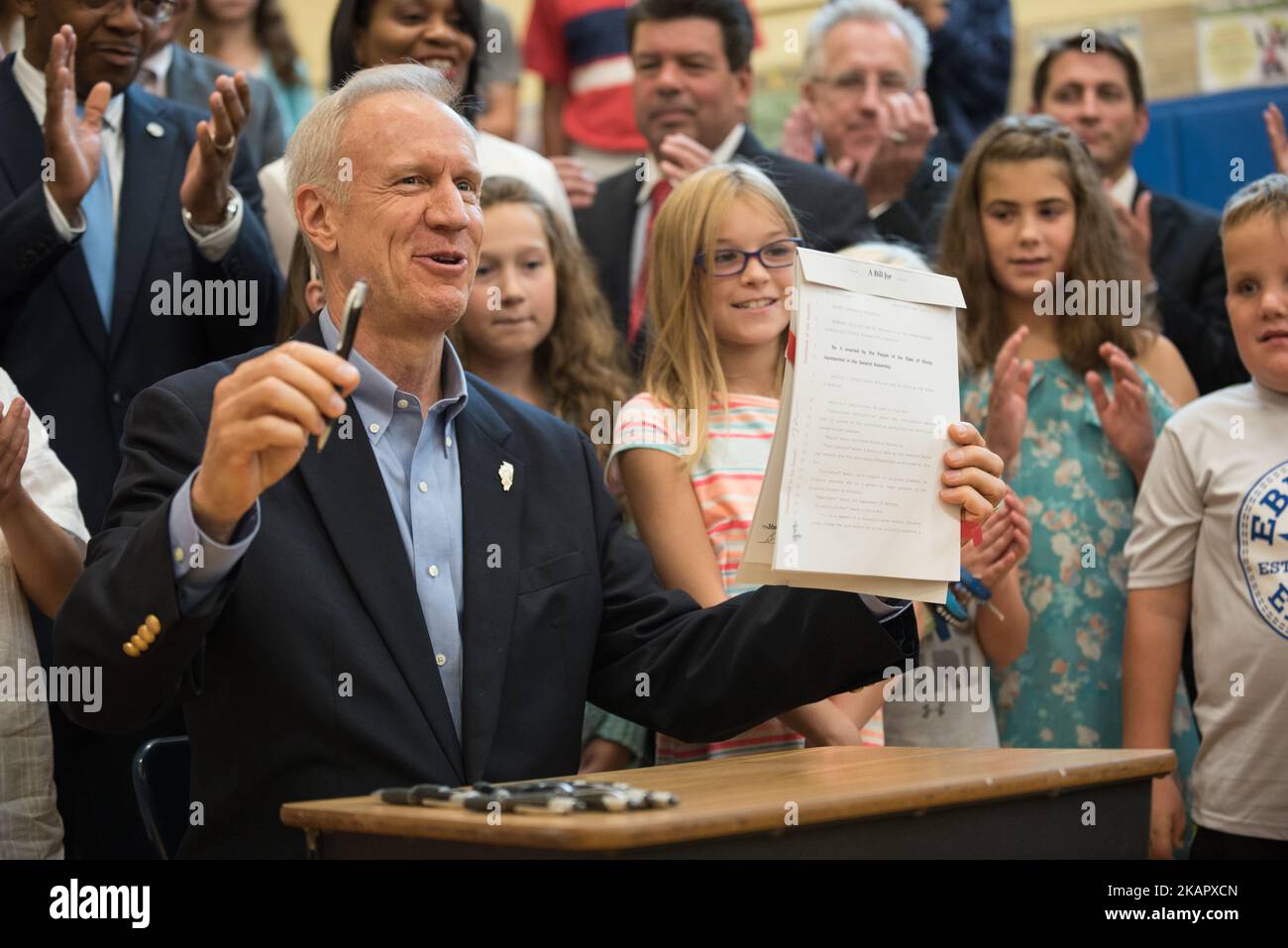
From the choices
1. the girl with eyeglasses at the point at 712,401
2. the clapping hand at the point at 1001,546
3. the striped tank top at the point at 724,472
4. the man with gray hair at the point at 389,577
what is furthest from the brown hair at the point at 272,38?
the clapping hand at the point at 1001,546

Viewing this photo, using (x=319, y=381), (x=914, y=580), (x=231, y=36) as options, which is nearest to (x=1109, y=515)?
(x=914, y=580)

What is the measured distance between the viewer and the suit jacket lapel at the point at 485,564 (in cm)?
253

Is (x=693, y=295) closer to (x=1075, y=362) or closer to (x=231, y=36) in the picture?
(x=1075, y=362)

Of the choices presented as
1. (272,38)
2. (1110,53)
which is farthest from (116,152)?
(1110,53)

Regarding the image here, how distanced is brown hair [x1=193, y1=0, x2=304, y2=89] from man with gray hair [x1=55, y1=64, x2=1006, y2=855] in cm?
279

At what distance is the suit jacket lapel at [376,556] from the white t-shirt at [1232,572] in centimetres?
175

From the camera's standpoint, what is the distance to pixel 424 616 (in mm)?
2580

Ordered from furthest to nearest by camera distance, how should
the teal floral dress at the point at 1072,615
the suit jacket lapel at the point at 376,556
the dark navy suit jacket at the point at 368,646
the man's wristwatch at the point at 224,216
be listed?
the teal floral dress at the point at 1072,615, the man's wristwatch at the point at 224,216, the suit jacket lapel at the point at 376,556, the dark navy suit jacket at the point at 368,646

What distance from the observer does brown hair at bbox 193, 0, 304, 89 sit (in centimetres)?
557

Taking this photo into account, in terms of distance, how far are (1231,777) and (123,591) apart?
7.47 ft

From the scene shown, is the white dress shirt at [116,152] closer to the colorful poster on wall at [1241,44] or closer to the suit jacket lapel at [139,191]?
the suit jacket lapel at [139,191]

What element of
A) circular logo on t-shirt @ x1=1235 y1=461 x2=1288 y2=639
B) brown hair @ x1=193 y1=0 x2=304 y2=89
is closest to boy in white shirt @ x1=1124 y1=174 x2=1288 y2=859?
circular logo on t-shirt @ x1=1235 y1=461 x2=1288 y2=639

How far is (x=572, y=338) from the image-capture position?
4.02m

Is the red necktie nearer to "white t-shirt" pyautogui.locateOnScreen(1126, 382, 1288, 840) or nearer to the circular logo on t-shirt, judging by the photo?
"white t-shirt" pyautogui.locateOnScreen(1126, 382, 1288, 840)
